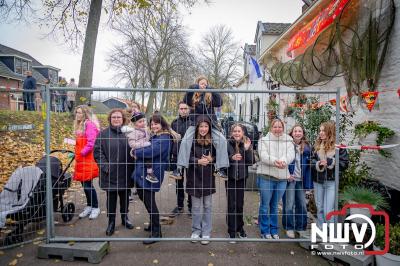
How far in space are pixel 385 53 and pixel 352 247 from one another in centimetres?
318

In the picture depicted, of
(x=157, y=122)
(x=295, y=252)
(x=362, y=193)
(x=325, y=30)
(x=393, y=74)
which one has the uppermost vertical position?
(x=325, y=30)

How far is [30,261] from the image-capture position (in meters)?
3.45

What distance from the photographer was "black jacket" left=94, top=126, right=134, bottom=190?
3965 mm

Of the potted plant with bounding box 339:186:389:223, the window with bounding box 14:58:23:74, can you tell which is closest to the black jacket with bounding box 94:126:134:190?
the potted plant with bounding box 339:186:389:223

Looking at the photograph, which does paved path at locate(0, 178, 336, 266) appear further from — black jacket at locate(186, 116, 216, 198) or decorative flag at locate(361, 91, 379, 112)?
decorative flag at locate(361, 91, 379, 112)

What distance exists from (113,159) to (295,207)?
9.11 ft

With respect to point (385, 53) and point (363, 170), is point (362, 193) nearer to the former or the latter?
point (363, 170)

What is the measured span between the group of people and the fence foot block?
1.94 feet

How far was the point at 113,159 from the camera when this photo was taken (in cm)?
400

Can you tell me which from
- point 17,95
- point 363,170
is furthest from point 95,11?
point 363,170

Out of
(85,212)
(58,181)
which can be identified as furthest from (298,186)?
(58,181)

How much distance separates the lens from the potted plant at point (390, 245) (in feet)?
10.0

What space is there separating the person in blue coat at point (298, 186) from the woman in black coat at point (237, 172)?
0.67 m

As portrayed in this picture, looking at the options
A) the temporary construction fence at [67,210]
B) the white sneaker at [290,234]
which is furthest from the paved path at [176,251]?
the white sneaker at [290,234]
